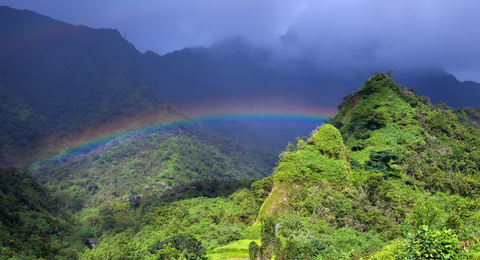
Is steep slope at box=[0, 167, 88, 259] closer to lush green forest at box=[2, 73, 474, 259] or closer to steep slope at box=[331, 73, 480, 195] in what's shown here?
lush green forest at box=[2, 73, 474, 259]

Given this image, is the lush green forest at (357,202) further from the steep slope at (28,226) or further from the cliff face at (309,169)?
the steep slope at (28,226)

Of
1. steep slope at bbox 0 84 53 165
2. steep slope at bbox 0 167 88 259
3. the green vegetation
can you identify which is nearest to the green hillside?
steep slope at bbox 0 167 88 259

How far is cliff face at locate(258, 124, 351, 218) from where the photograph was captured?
18.1 m

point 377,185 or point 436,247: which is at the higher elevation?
point 436,247

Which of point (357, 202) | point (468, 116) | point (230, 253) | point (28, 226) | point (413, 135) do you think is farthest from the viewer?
point (468, 116)

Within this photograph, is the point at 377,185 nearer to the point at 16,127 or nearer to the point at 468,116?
the point at 468,116

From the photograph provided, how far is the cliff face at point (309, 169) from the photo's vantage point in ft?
59.5

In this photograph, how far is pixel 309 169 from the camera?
63.5 ft

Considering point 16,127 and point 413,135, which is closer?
point 413,135

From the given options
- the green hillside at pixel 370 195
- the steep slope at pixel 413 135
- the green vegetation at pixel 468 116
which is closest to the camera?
the green hillside at pixel 370 195

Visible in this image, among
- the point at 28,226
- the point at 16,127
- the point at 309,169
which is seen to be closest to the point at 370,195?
the point at 309,169

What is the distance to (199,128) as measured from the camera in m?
153

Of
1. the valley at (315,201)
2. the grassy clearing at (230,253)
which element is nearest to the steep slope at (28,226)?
the valley at (315,201)

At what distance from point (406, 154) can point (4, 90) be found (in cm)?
19502
